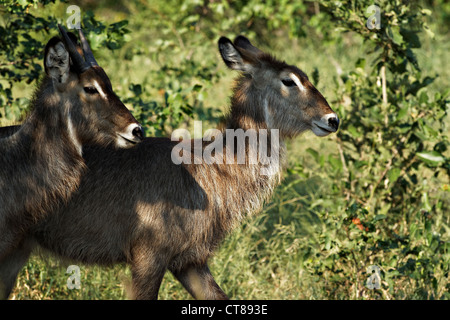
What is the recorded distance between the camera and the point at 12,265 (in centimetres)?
397

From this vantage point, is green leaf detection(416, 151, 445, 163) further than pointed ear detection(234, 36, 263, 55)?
Yes

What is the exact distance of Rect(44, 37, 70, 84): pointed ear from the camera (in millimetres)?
3484

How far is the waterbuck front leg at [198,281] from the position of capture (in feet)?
13.6

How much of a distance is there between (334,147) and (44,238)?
4.18 m

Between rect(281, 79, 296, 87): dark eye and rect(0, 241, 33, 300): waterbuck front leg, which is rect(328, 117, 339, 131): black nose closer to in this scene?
rect(281, 79, 296, 87): dark eye

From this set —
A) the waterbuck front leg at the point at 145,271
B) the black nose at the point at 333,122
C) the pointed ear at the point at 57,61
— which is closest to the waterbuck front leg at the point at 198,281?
the waterbuck front leg at the point at 145,271

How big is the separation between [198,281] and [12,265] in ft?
3.55

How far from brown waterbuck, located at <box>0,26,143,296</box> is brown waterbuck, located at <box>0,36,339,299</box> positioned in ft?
0.74
